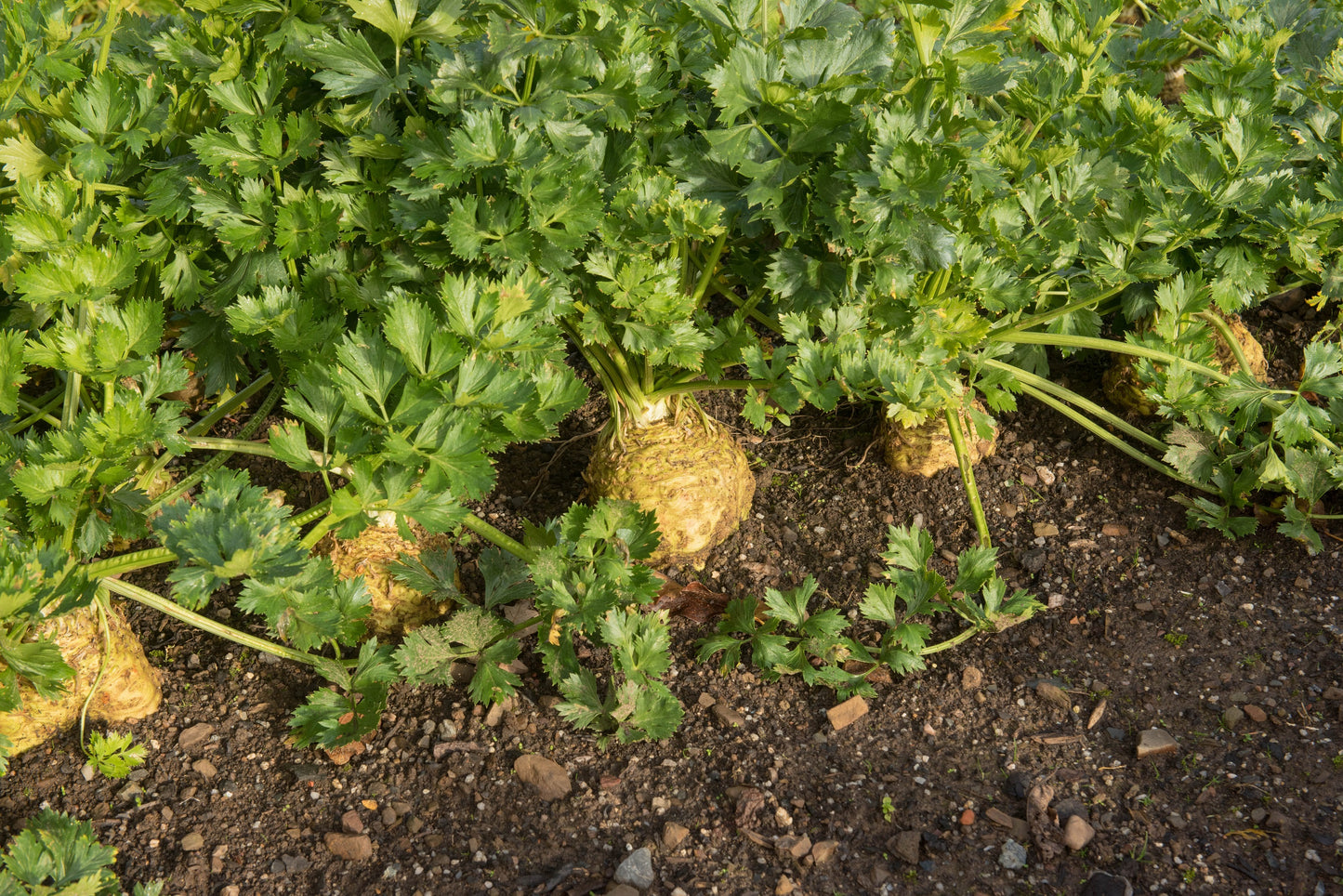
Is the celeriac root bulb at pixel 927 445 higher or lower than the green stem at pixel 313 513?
lower

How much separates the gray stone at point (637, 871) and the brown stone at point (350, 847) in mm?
412

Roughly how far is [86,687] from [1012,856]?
1611 millimetres

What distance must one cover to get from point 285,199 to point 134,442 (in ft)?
1.54

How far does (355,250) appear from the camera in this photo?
190 centimetres

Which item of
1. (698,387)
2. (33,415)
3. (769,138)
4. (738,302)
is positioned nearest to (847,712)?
(698,387)

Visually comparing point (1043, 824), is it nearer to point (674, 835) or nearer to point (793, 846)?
point (793, 846)

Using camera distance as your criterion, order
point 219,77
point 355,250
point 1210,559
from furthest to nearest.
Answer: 1. point 1210,559
2. point 355,250
3. point 219,77

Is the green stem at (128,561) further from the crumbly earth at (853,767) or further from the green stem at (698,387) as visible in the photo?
the green stem at (698,387)

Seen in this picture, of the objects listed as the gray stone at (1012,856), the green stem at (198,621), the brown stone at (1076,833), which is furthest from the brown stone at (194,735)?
the brown stone at (1076,833)

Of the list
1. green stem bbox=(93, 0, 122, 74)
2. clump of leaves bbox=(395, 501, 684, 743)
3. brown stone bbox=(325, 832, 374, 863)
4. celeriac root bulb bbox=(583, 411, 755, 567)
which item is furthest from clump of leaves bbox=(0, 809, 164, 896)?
green stem bbox=(93, 0, 122, 74)

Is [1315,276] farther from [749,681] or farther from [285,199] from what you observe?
[285,199]

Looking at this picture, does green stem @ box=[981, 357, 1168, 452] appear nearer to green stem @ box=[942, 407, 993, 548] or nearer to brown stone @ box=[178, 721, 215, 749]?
green stem @ box=[942, 407, 993, 548]

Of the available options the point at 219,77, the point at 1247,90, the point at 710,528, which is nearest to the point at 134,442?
the point at 219,77

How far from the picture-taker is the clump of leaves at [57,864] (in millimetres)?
1451
